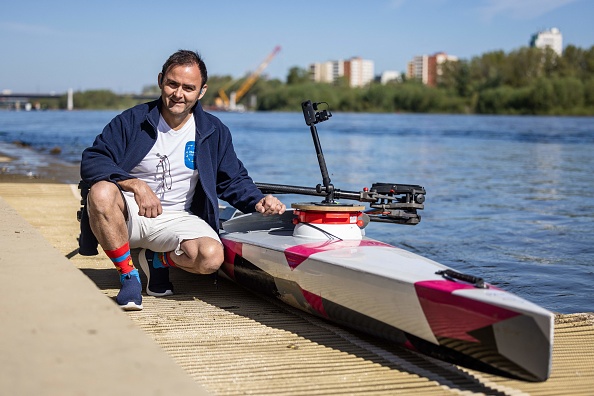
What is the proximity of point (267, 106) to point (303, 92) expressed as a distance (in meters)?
16.2

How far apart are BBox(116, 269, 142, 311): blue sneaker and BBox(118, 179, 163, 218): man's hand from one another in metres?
0.38

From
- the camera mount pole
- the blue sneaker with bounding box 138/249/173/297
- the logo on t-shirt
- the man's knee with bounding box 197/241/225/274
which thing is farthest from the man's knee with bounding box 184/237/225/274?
the camera mount pole

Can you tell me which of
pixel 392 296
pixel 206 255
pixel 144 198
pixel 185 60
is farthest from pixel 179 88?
pixel 392 296

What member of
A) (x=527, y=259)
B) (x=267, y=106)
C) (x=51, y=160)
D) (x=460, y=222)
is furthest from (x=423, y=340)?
(x=267, y=106)

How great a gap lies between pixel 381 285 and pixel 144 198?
1.43m

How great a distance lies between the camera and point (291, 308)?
473 centimetres

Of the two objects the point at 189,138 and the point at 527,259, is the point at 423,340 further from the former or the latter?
the point at 527,259

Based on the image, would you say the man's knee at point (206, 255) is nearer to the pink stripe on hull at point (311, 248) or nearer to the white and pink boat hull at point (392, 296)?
the white and pink boat hull at point (392, 296)

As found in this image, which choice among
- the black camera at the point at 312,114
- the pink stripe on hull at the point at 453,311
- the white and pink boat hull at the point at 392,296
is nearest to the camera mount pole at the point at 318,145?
the black camera at the point at 312,114

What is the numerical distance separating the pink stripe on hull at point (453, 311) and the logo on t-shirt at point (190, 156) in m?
1.77

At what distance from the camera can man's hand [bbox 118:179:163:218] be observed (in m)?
4.33

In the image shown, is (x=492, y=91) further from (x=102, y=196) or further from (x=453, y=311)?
(x=453, y=311)

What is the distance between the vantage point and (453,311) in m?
3.39

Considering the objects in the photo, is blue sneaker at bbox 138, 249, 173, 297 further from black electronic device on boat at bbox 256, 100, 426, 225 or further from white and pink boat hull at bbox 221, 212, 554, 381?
black electronic device on boat at bbox 256, 100, 426, 225
